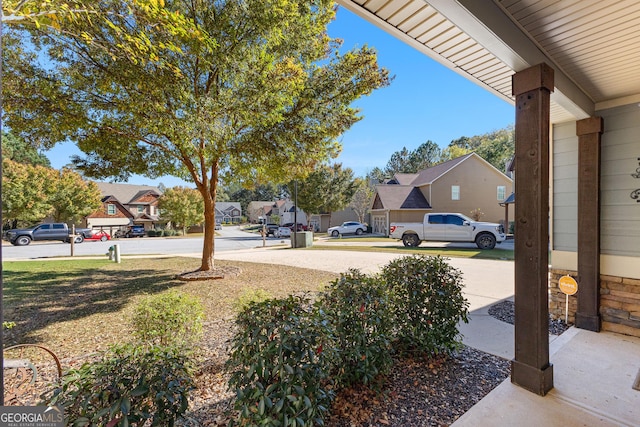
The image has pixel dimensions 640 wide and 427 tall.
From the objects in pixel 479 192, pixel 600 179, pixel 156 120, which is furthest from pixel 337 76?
pixel 479 192

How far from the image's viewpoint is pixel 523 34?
2340 mm

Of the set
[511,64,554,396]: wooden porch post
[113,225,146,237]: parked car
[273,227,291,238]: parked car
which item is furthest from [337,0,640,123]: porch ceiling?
[113,225,146,237]: parked car

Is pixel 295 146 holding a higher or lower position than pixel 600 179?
higher

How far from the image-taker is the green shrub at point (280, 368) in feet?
5.41

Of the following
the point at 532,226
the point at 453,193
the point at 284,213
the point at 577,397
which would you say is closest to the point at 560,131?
the point at 532,226

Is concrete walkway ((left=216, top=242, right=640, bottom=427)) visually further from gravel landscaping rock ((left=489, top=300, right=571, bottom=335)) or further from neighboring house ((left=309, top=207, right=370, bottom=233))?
neighboring house ((left=309, top=207, right=370, bottom=233))

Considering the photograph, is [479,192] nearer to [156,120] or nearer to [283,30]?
[283,30]

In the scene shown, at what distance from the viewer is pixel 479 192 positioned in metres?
21.9

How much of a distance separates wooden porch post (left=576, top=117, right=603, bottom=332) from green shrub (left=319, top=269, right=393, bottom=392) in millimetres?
3193

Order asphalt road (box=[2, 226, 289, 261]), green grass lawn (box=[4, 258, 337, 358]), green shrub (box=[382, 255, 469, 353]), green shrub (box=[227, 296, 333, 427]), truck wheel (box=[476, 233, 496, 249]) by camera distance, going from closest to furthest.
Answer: green shrub (box=[227, 296, 333, 427]) < green shrub (box=[382, 255, 469, 353]) < green grass lawn (box=[4, 258, 337, 358]) < truck wheel (box=[476, 233, 496, 249]) < asphalt road (box=[2, 226, 289, 261])

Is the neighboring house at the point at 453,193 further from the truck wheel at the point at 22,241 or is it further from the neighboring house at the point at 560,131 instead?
the truck wheel at the point at 22,241

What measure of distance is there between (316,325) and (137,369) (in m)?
1.07

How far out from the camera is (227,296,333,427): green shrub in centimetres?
165

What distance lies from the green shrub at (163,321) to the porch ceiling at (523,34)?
3.11 meters
